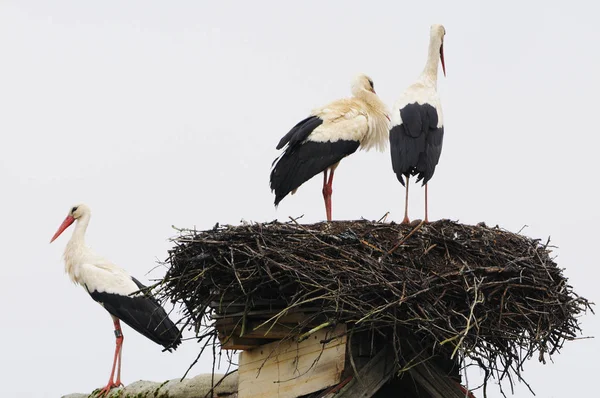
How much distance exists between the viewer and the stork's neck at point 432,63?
9539mm

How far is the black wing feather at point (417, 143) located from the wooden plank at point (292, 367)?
Result: 171 cm

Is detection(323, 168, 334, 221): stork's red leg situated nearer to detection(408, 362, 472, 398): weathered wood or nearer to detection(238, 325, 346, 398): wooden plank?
detection(238, 325, 346, 398): wooden plank

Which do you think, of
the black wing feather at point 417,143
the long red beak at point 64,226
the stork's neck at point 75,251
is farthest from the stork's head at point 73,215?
the black wing feather at point 417,143

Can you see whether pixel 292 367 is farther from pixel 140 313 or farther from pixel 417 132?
pixel 140 313

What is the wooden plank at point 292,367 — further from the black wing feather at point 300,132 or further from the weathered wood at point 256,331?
the black wing feather at point 300,132

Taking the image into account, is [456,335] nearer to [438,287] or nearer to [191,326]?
[438,287]

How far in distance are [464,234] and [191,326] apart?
1819 mm

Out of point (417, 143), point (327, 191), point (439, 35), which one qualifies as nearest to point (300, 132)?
point (327, 191)

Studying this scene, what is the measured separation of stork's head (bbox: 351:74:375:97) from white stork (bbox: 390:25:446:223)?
1.14m

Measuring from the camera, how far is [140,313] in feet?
37.8

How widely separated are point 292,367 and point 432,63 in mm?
3511

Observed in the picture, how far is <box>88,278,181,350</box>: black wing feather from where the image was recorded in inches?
442

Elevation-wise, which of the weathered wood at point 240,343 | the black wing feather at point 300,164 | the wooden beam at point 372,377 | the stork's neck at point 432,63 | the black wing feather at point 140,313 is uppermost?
the stork's neck at point 432,63

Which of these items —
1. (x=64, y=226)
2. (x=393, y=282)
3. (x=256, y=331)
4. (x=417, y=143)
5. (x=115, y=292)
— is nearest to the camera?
(x=393, y=282)
